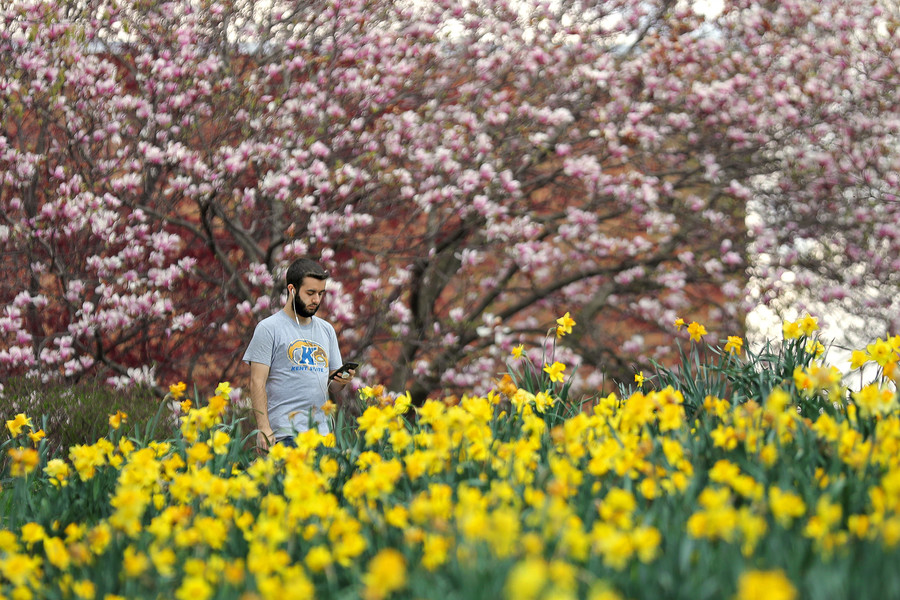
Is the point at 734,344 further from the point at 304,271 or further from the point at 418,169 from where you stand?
the point at 418,169

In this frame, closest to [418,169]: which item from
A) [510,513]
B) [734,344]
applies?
[734,344]

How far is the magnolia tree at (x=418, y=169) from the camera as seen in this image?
7242 millimetres

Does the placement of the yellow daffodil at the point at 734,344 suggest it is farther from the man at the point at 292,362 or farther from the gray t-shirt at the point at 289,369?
the gray t-shirt at the point at 289,369

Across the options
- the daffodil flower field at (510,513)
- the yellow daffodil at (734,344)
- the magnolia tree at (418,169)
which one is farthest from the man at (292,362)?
the yellow daffodil at (734,344)

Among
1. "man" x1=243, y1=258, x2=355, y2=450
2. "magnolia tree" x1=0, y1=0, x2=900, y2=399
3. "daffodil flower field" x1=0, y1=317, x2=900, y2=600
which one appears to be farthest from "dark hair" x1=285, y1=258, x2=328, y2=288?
"magnolia tree" x1=0, y1=0, x2=900, y2=399

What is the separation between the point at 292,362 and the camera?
4684mm

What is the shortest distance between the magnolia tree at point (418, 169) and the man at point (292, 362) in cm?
164

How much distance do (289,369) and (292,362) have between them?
0.13 feet

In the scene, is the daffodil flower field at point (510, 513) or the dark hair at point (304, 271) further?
the dark hair at point (304, 271)

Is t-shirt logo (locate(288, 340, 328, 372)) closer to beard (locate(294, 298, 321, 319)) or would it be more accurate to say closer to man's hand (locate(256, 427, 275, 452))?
beard (locate(294, 298, 321, 319))

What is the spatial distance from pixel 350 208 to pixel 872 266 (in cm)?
660

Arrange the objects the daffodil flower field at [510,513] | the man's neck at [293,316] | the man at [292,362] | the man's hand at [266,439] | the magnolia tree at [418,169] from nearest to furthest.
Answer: the daffodil flower field at [510,513] < the man's hand at [266,439] < the man at [292,362] < the man's neck at [293,316] < the magnolia tree at [418,169]

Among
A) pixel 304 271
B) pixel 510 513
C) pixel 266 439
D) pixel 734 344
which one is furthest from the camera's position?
pixel 304 271

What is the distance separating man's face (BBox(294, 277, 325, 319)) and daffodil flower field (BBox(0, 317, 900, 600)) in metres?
0.88
